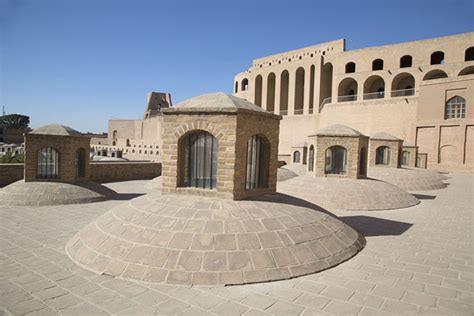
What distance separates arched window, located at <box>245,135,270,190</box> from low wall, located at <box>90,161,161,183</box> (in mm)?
12906

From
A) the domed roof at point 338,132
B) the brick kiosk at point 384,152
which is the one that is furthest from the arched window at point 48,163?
the brick kiosk at point 384,152

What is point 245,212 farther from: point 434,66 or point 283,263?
point 434,66

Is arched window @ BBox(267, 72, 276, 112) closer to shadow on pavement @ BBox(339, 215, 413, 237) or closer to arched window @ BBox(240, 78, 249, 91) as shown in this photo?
arched window @ BBox(240, 78, 249, 91)

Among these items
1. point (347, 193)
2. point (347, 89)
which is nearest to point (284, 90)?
point (347, 89)

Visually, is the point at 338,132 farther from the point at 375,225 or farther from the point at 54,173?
the point at 54,173

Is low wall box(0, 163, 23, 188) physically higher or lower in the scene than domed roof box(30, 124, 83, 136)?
lower

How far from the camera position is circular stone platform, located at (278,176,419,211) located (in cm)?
1155

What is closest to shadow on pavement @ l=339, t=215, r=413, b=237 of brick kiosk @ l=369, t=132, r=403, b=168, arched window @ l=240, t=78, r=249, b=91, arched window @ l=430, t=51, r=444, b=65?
brick kiosk @ l=369, t=132, r=403, b=168

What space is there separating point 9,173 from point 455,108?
30.7 meters

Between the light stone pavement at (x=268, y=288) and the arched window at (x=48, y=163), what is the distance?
4326mm

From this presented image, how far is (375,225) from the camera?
8.98 metres

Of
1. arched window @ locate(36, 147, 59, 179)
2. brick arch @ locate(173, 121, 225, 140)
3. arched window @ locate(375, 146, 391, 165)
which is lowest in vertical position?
arched window @ locate(36, 147, 59, 179)

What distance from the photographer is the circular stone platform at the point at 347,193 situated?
1155cm

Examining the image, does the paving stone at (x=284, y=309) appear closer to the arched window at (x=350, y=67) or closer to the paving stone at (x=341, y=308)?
the paving stone at (x=341, y=308)
